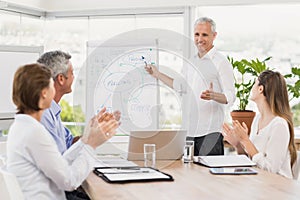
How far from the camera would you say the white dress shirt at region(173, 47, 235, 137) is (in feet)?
11.4

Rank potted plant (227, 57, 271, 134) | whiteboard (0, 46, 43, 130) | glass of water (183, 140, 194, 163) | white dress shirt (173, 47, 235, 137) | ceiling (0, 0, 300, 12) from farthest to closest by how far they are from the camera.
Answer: ceiling (0, 0, 300, 12) < potted plant (227, 57, 271, 134) < whiteboard (0, 46, 43, 130) < white dress shirt (173, 47, 235, 137) < glass of water (183, 140, 194, 163)

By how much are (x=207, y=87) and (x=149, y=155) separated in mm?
998

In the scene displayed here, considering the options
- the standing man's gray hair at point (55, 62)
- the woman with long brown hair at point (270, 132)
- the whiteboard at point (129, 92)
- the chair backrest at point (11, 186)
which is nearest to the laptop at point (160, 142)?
the whiteboard at point (129, 92)

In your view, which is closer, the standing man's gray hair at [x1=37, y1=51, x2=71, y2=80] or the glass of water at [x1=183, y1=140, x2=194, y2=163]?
the standing man's gray hair at [x1=37, y1=51, x2=71, y2=80]

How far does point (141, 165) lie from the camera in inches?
107

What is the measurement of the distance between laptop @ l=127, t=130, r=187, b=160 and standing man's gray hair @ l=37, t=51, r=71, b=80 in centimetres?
57

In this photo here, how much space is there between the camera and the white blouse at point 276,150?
269 centimetres

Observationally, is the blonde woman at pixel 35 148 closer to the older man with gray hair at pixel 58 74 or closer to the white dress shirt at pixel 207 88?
the older man with gray hair at pixel 58 74

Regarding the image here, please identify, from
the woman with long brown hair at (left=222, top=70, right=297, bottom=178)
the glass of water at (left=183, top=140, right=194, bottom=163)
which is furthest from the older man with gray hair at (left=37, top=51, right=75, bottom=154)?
the woman with long brown hair at (left=222, top=70, right=297, bottom=178)

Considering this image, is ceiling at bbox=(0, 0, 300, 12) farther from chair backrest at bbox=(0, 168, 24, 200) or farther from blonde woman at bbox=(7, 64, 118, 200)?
chair backrest at bbox=(0, 168, 24, 200)

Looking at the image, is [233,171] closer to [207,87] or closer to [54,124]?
[54,124]

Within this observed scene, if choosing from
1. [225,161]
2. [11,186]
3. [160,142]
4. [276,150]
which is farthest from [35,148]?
[276,150]

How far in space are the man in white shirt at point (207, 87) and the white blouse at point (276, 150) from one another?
664mm

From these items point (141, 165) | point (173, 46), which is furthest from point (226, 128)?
point (173, 46)
